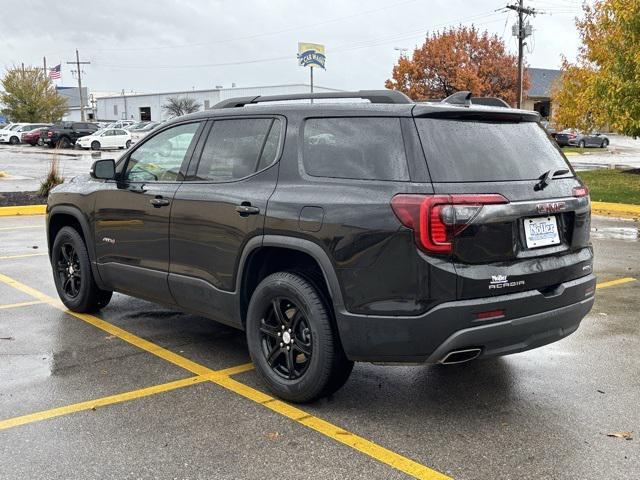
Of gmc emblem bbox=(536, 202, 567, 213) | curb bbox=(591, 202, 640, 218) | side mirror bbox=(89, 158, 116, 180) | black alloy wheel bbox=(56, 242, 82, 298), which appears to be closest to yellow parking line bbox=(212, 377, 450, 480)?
gmc emblem bbox=(536, 202, 567, 213)

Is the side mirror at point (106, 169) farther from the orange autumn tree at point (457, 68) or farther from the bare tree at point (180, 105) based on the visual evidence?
the bare tree at point (180, 105)

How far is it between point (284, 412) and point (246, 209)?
1.29m

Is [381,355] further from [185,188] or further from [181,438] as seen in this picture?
[185,188]

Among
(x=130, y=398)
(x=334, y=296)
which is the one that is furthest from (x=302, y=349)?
(x=130, y=398)

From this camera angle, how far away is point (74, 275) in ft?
20.8

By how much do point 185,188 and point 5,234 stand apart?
7.77 meters

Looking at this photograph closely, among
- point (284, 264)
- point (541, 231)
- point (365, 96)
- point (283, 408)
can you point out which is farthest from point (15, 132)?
point (541, 231)

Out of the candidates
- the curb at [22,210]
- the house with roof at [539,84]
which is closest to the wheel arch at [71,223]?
the curb at [22,210]

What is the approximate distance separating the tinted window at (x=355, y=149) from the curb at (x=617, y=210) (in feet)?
39.6

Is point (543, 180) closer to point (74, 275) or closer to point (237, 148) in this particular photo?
point (237, 148)

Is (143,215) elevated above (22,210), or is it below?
above

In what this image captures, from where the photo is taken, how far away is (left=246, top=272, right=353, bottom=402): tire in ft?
13.1

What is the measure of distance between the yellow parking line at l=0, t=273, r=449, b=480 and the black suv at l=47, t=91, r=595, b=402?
136 millimetres

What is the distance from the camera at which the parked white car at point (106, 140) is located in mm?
43281
